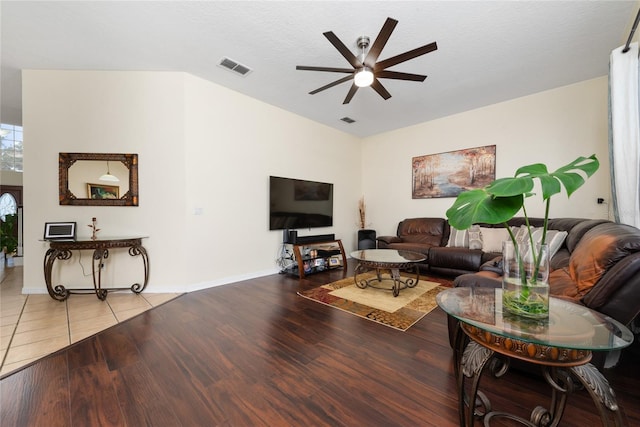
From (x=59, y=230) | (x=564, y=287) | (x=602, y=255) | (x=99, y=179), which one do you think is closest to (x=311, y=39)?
(x=602, y=255)

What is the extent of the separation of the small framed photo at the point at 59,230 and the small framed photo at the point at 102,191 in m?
0.42

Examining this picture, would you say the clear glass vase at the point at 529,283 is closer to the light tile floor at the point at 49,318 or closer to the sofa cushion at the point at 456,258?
the sofa cushion at the point at 456,258

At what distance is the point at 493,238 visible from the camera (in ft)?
11.9

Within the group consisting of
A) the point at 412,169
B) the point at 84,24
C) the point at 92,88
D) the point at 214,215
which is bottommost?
the point at 214,215

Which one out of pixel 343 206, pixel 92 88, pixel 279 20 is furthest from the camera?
pixel 343 206

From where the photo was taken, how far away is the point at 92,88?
3109mm

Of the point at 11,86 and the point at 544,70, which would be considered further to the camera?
the point at 11,86

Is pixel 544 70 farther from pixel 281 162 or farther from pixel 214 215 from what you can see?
pixel 214 215

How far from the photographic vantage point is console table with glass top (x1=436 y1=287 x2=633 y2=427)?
2.94 feet

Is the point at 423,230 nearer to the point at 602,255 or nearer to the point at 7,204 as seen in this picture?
the point at 602,255

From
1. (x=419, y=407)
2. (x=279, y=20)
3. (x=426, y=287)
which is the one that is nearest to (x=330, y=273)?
(x=426, y=287)

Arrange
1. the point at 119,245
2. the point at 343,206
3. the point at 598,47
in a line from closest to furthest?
the point at 598,47 → the point at 119,245 → the point at 343,206

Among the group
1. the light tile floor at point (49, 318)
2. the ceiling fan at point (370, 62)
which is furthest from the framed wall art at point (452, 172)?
the light tile floor at point (49, 318)

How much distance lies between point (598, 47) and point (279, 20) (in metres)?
3.38
